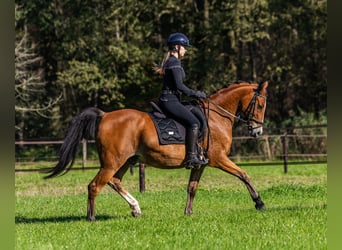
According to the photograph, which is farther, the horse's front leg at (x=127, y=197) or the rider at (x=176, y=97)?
the horse's front leg at (x=127, y=197)

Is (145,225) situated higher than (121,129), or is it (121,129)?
(121,129)

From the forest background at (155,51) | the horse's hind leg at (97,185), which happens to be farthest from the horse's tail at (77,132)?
the forest background at (155,51)

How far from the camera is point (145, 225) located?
23.9 feet

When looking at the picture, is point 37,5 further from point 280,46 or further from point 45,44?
point 280,46

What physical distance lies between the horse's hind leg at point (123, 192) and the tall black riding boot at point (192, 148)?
976 mm

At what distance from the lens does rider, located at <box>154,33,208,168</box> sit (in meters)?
8.48

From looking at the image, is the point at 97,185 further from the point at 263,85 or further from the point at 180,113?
the point at 263,85

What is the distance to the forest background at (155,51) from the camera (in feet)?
106

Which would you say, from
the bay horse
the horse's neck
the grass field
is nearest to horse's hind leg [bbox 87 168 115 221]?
the bay horse

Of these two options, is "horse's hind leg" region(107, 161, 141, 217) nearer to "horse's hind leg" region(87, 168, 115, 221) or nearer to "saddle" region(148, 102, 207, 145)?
"horse's hind leg" region(87, 168, 115, 221)

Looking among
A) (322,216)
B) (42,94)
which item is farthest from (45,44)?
(322,216)

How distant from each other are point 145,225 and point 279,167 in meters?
18.8

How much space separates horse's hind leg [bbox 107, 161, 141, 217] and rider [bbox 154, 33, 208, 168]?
0.98 metres

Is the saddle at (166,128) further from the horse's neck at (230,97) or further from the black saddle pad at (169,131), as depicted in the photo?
the horse's neck at (230,97)
